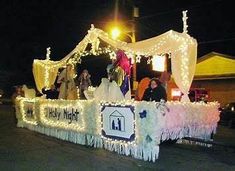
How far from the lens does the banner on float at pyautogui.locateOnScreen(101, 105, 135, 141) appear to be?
1039 centimetres

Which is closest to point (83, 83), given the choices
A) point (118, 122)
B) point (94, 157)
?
point (118, 122)

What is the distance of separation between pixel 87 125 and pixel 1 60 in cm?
4191

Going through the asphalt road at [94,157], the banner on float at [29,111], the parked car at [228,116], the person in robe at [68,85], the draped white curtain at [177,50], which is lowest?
the asphalt road at [94,157]

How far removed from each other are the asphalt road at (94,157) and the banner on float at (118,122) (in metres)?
0.52

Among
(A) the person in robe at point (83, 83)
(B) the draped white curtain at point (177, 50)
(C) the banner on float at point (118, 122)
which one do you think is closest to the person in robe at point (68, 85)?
(A) the person in robe at point (83, 83)

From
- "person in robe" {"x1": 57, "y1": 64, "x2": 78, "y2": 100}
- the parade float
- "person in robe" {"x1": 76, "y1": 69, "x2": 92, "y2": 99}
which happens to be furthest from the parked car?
"person in robe" {"x1": 57, "y1": 64, "x2": 78, "y2": 100}

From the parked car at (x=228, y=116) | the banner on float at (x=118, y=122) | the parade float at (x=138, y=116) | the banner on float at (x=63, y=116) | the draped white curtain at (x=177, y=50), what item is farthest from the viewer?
the parked car at (x=228, y=116)

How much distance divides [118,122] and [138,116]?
80 centimetres

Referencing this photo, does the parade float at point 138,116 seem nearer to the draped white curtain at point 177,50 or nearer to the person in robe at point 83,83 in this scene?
the draped white curtain at point 177,50

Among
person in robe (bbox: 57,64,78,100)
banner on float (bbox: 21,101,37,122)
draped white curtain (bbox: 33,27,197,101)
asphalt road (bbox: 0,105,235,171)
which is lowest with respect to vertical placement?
asphalt road (bbox: 0,105,235,171)

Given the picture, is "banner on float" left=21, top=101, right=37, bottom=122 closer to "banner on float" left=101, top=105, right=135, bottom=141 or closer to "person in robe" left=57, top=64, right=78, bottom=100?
"person in robe" left=57, top=64, right=78, bottom=100

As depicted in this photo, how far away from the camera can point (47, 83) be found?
17.5 metres

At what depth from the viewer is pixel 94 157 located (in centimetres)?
1038

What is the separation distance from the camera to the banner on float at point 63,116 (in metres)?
12.5
